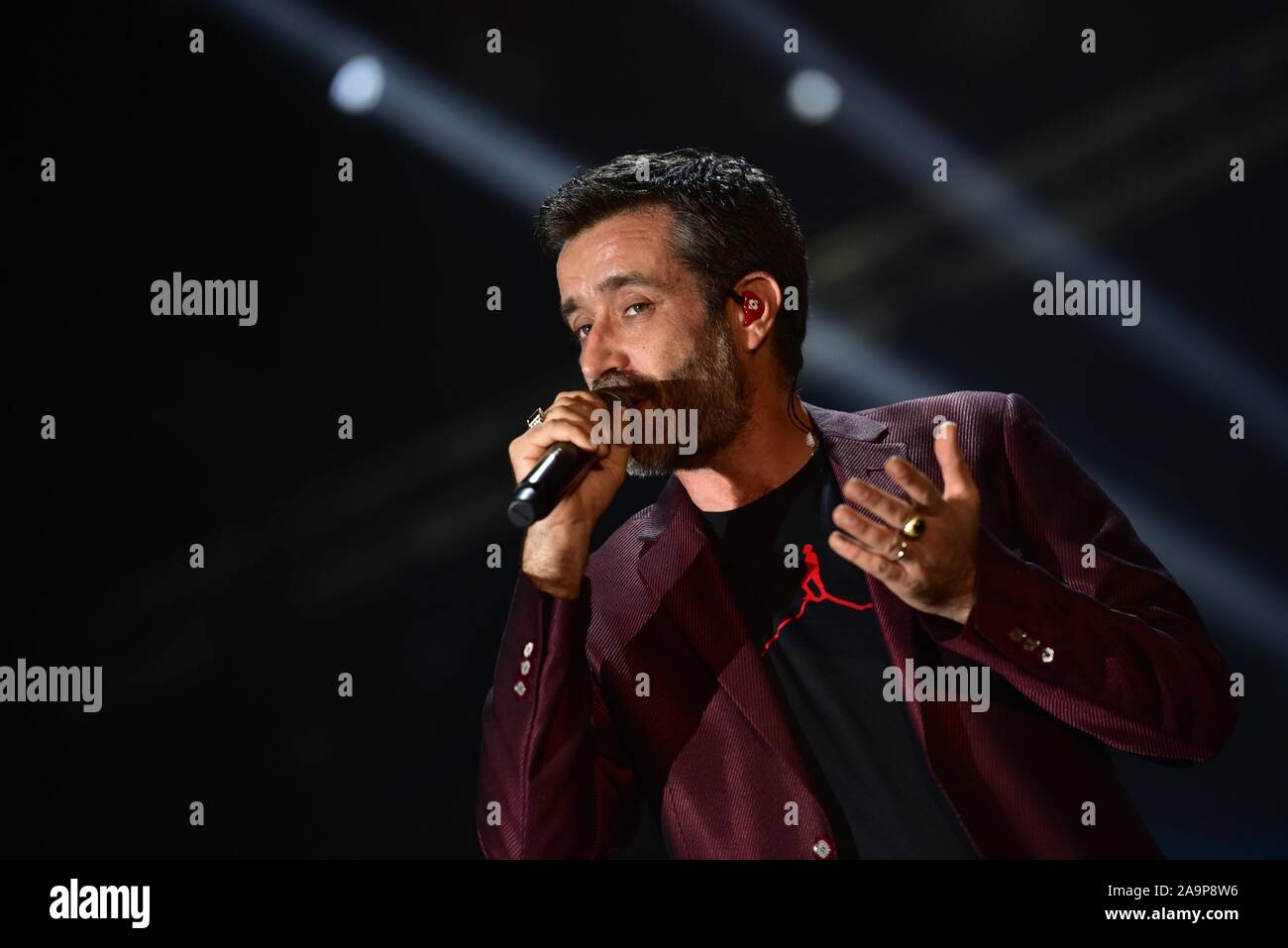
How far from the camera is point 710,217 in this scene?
190 cm

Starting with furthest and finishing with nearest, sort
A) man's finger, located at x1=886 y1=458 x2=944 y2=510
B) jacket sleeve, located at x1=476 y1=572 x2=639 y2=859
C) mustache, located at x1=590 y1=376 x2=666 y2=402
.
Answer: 1. mustache, located at x1=590 y1=376 x2=666 y2=402
2. jacket sleeve, located at x1=476 y1=572 x2=639 y2=859
3. man's finger, located at x1=886 y1=458 x2=944 y2=510

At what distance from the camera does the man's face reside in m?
1.75

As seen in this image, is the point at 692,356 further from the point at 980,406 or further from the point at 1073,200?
the point at 1073,200

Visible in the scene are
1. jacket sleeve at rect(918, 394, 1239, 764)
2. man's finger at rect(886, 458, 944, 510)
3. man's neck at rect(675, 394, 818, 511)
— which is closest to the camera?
man's finger at rect(886, 458, 944, 510)

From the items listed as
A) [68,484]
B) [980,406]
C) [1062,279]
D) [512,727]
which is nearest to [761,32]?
[1062,279]

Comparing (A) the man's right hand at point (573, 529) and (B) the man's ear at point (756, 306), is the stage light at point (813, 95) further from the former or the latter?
(A) the man's right hand at point (573, 529)

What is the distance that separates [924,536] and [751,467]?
623mm

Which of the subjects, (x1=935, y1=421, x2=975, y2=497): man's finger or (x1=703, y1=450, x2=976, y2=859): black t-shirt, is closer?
(x1=935, y1=421, x2=975, y2=497): man's finger

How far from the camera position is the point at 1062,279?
85.8 inches
